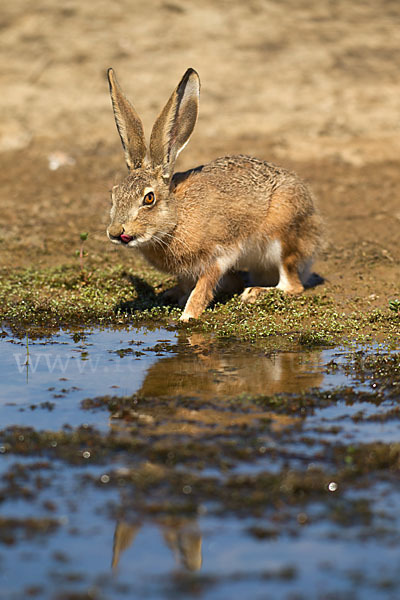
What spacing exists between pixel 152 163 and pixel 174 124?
41 centimetres

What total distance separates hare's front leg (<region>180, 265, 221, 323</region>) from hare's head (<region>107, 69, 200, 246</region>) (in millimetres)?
627

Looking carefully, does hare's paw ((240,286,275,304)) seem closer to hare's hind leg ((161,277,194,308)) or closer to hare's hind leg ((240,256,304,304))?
hare's hind leg ((240,256,304,304))

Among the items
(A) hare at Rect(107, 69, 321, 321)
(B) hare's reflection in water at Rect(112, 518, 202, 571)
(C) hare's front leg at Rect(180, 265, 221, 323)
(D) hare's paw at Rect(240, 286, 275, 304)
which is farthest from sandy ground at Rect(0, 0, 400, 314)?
(B) hare's reflection in water at Rect(112, 518, 202, 571)

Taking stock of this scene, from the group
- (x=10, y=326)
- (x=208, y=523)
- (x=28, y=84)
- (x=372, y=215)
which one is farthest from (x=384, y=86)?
(x=208, y=523)

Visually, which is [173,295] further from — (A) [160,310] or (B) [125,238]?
(B) [125,238]

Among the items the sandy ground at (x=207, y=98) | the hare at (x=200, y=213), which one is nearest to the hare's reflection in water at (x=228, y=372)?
the hare at (x=200, y=213)

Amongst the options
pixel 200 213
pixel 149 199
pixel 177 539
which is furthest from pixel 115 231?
pixel 177 539

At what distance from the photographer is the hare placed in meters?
7.58

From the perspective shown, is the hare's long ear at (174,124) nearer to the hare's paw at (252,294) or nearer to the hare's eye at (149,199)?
the hare's eye at (149,199)

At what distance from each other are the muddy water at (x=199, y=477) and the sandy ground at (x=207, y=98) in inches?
191

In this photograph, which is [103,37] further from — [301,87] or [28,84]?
[301,87]

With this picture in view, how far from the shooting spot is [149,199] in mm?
7547

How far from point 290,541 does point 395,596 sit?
1.71 ft

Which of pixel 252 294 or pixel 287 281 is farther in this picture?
pixel 287 281
